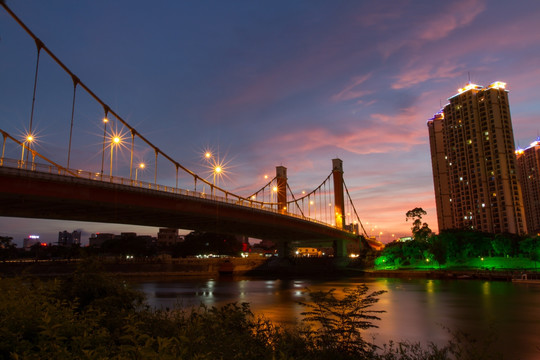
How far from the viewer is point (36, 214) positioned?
43.6 metres

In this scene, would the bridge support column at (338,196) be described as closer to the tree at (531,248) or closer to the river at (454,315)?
the tree at (531,248)

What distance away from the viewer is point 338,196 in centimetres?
10719

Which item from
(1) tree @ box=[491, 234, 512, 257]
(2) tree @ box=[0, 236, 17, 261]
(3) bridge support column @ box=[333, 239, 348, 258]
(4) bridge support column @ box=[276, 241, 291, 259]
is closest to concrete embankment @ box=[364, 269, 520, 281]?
(1) tree @ box=[491, 234, 512, 257]

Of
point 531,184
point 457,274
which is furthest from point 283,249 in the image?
point 531,184

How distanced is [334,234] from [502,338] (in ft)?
232

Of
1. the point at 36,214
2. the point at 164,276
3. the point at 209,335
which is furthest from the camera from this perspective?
the point at 164,276

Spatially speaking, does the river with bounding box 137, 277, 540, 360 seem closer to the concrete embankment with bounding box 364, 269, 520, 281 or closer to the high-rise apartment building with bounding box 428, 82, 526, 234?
the concrete embankment with bounding box 364, 269, 520, 281

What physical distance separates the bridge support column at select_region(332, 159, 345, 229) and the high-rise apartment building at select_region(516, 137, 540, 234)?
112757 millimetres

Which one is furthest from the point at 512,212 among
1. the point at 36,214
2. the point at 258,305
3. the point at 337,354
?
the point at 337,354

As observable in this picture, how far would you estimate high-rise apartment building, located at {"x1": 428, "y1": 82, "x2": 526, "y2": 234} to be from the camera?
5177 inches

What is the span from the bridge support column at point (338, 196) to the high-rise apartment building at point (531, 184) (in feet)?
370

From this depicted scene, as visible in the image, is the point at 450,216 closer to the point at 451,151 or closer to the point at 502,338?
the point at 451,151

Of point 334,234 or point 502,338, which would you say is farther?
point 334,234

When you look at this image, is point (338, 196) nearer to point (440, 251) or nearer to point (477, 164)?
point (440, 251)
